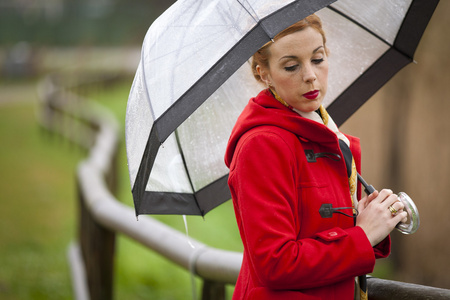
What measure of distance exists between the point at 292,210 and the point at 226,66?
0.38 meters

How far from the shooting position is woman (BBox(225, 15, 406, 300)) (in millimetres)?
1479

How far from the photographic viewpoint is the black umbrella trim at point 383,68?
7.31ft

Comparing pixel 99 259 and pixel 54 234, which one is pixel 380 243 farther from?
pixel 54 234

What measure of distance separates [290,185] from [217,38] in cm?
42

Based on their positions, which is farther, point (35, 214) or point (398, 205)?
point (35, 214)

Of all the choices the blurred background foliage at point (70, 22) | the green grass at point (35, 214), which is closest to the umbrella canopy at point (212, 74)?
the green grass at point (35, 214)

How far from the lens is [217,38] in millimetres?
1667

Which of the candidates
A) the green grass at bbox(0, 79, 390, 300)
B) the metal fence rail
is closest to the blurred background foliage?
the green grass at bbox(0, 79, 390, 300)

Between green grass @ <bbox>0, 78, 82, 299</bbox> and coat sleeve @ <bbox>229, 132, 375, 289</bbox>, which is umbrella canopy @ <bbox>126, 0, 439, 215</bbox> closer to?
coat sleeve @ <bbox>229, 132, 375, 289</bbox>

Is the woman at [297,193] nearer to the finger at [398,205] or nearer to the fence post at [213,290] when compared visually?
the finger at [398,205]

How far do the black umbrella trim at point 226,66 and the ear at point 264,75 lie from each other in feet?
0.26

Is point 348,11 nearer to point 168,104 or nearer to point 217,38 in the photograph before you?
point 217,38

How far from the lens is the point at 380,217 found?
1.56m

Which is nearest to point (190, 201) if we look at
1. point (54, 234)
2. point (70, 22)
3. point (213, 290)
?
point (213, 290)
